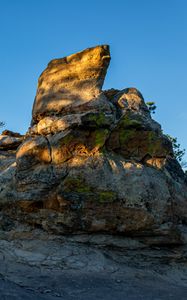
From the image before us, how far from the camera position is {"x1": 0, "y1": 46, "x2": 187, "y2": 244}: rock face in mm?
9828

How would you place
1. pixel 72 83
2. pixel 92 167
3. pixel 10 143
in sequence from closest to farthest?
pixel 92 167, pixel 72 83, pixel 10 143

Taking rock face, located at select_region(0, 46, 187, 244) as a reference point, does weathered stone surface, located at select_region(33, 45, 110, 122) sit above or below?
above

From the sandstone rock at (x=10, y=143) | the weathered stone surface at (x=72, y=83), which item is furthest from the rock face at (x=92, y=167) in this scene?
the sandstone rock at (x=10, y=143)

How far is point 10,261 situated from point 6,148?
731 centimetres

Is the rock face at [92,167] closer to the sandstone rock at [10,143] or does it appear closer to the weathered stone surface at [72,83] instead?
the weathered stone surface at [72,83]

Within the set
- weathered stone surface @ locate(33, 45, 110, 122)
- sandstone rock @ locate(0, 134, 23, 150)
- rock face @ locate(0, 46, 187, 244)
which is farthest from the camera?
sandstone rock @ locate(0, 134, 23, 150)

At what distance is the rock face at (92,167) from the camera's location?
983cm

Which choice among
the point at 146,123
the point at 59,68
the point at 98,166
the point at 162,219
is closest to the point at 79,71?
the point at 59,68

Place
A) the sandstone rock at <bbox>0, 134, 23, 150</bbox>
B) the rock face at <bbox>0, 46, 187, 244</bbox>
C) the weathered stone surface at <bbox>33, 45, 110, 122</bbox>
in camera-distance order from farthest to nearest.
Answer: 1. the sandstone rock at <bbox>0, 134, 23, 150</bbox>
2. the weathered stone surface at <bbox>33, 45, 110, 122</bbox>
3. the rock face at <bbox>0, 46, 187, 244</bbox>

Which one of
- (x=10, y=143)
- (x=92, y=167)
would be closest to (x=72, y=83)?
(x=92, y=167)

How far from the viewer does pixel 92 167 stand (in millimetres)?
10234

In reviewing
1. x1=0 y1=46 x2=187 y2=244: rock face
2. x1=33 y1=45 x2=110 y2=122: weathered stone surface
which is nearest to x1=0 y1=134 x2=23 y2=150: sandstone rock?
x1=0 y1=46 x2=187 y2=244: rock face

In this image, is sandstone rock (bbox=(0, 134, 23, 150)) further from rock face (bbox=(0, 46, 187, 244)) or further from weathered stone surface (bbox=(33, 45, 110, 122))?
weathered stone surface (bbox=(33, 45, 110, 122))

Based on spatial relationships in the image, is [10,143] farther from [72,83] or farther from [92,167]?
[92,167]
